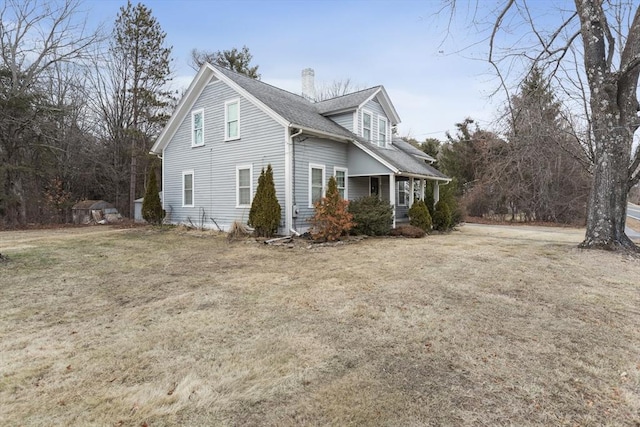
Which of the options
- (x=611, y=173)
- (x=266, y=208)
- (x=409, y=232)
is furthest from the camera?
(x=409, y=232)

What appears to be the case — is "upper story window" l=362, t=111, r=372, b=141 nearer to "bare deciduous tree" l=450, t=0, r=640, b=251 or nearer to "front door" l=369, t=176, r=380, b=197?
"front door" l=369, t=176, r=380, b=197

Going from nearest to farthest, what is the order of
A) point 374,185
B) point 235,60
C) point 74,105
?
point 374,185 → point 74,105 → point 235,60

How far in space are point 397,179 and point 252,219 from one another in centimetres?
702

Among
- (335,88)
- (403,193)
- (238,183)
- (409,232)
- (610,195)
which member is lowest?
(409,232)

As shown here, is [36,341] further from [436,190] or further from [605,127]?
[436,190]

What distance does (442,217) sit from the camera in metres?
13.8

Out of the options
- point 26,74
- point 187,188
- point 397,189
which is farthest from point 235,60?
point 397,189

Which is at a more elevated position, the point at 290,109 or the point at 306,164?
the point at 290,109

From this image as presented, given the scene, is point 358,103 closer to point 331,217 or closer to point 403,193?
point 403,193

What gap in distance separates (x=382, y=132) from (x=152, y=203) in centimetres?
1046

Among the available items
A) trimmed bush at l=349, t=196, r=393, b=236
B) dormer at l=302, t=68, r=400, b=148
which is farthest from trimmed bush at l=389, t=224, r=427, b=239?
dormer at l=302, t=68, r=400, b=148

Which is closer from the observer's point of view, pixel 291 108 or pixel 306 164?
pixel 306 164

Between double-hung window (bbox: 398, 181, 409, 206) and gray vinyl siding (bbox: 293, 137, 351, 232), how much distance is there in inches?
172

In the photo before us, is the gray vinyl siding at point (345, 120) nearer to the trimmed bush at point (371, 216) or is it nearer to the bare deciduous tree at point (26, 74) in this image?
the trimmed bush at point (371, 216)
